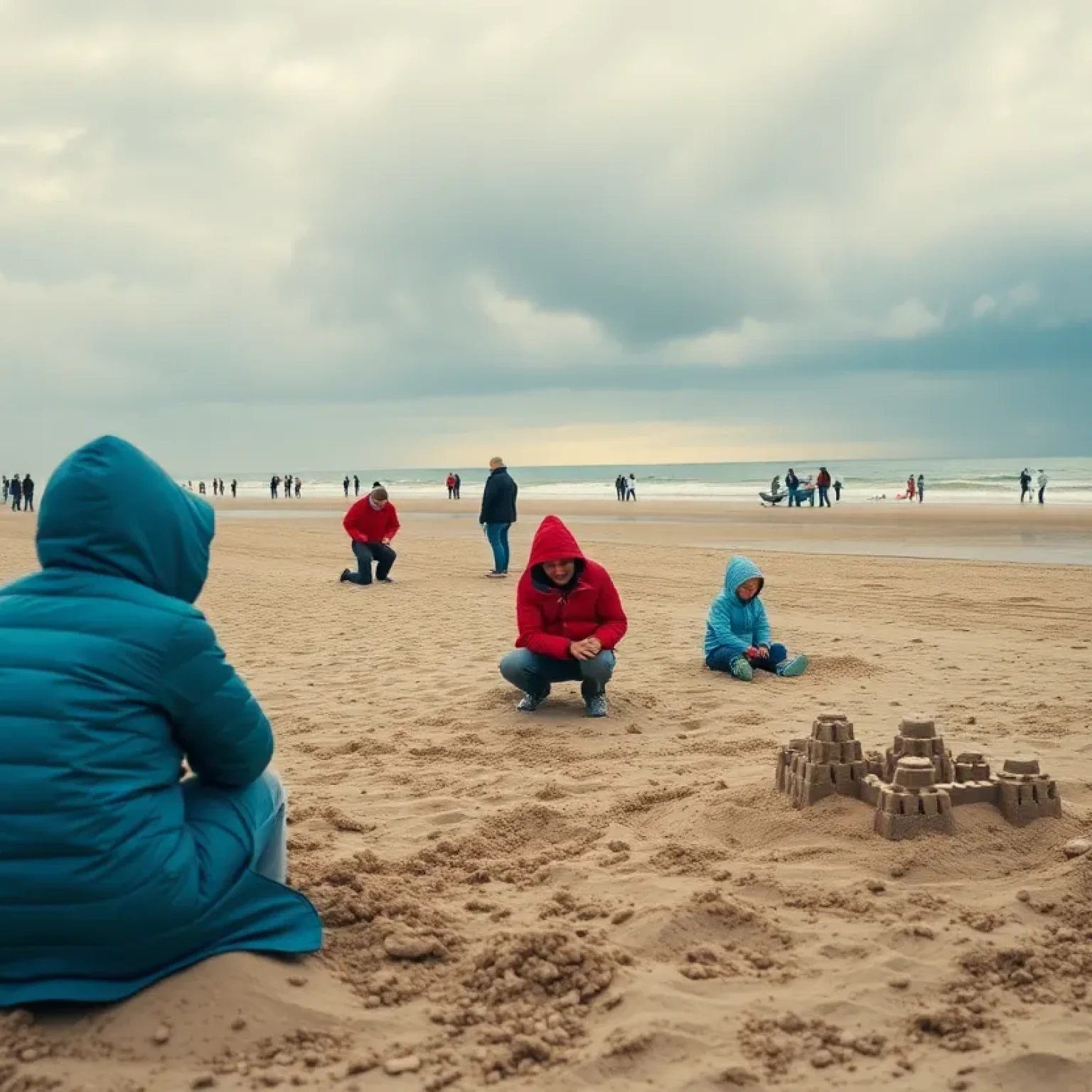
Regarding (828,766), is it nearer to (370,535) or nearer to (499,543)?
(370,535)

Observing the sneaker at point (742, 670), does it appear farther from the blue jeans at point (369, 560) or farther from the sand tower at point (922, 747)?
the blue jeans at point (369, 560)

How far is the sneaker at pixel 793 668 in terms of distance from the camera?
8.46 meters

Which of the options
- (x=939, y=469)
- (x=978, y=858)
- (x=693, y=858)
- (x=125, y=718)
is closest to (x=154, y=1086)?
(x=125, y=718)

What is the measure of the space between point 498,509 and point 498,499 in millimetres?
161

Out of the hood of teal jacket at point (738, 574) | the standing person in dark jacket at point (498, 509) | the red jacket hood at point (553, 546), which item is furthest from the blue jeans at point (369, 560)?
the red jacket hood at point (553, 546)

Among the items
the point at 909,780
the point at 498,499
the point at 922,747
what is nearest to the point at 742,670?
the point at 922,747

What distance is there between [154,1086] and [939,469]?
128 m

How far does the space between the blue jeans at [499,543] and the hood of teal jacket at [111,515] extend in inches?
530

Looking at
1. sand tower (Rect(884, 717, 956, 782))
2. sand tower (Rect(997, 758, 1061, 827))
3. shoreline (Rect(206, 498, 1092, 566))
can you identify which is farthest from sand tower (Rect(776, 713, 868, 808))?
shoreline (Rect(206, 498, 1092, 566))

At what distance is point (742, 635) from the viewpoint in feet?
28.8

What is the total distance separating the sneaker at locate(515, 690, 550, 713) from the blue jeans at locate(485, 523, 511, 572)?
30.4 ft

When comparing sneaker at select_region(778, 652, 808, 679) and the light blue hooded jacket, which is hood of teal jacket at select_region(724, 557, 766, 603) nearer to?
the light blue hooded jacket

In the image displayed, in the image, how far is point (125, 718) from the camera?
2900mm

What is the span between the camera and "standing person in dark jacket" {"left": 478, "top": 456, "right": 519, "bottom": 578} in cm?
1612
